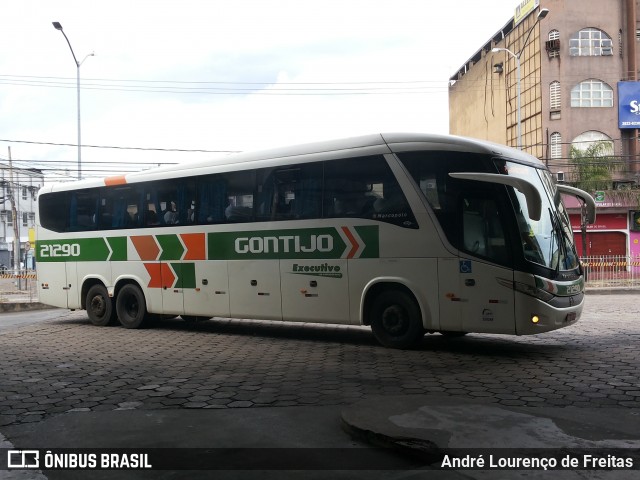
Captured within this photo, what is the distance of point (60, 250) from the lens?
15.9 m

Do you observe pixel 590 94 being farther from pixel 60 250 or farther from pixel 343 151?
pixel 60 250

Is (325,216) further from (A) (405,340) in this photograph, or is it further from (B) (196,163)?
(B) (196,163)

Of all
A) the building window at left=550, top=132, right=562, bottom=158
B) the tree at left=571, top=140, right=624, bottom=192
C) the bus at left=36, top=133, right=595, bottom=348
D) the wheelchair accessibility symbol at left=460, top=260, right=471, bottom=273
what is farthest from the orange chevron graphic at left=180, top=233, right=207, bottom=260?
the building window at left=550, top=132, right=562, bottom=158

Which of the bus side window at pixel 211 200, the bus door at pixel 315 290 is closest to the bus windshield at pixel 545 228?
the bus door at pixel 315 290

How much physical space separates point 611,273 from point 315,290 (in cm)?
2012

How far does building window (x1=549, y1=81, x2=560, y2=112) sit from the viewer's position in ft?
124

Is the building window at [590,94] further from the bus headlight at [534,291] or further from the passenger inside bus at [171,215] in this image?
the bus headlight at [534,291]

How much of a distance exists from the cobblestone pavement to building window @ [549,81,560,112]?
90.0 ft

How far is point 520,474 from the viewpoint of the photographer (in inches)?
177

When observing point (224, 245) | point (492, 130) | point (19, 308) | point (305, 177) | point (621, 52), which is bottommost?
point (19, 308)

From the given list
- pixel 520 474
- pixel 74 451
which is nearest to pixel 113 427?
pixel 74 451

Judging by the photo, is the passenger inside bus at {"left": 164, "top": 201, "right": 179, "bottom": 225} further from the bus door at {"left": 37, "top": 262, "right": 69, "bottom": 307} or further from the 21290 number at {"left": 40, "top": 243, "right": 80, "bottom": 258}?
the bus door at {"left": 37, "top": 262, "right": 69, "bottom": 307}

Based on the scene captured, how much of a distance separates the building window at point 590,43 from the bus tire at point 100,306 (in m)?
33.0

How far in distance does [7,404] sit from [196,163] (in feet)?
23.8
